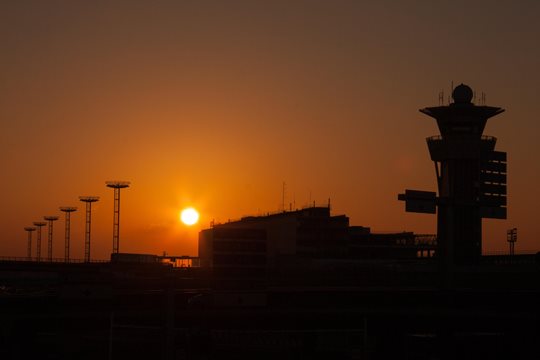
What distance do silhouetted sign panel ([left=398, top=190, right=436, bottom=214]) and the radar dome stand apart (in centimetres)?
8888

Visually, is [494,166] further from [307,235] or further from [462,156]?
[307,235]

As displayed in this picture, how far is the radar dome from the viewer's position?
172625 millimetres

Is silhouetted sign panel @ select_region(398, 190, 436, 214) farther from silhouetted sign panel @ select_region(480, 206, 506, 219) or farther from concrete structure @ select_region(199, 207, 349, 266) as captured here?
concrete structure @ select_region(199, 207, 349, 266)

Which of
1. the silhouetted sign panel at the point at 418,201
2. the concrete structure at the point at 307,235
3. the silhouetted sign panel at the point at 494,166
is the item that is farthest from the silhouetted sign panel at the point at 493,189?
the concrete structure at the point at 307,235

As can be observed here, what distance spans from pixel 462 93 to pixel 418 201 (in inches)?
3600

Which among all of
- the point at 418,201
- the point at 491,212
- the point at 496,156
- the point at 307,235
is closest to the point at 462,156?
the point at 496,156

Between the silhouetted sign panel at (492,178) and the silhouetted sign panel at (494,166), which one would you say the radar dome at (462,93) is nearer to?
the silhouetted sign panel at (494,166)

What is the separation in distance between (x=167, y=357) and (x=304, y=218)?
168029 millimetres

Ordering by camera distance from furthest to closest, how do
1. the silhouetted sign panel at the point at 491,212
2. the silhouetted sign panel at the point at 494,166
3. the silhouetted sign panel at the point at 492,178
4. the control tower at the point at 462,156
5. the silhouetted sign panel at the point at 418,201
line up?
1. the control tower at the point at 462,156
2. the silhouetted sign panel at the point at 494,166
3. the silhouetted sign panel at the point at 492,178
4. the silhouetted sign panel at the point at 491,212
5. the silhouetted sign panel at the point at 418,201

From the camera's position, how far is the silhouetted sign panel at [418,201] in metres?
87.8

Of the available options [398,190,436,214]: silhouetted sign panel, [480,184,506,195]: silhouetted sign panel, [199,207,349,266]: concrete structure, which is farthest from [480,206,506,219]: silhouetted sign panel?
[199,207,349,266]: concrete structure

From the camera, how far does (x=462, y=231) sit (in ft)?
550

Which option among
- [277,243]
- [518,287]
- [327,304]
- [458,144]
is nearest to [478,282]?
[518,287]

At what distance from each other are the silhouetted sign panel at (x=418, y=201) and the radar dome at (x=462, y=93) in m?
88.9
